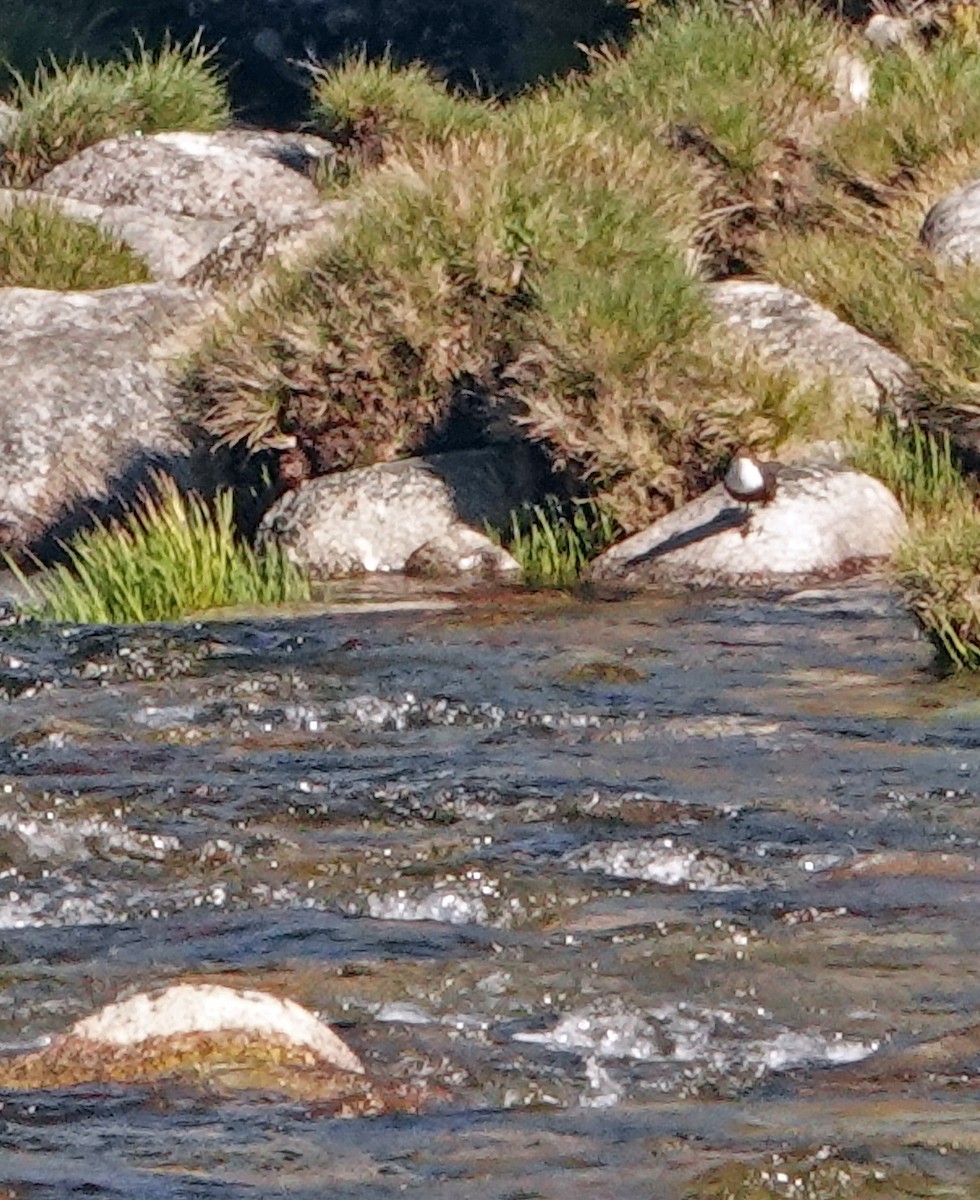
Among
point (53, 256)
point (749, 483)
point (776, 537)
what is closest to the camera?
point (749, 483)

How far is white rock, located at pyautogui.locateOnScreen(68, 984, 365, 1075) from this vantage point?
4320 mm

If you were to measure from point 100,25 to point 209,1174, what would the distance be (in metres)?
18.0

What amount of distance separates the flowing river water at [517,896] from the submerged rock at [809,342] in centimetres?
283

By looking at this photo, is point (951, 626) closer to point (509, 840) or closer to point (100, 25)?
point (509, 840)

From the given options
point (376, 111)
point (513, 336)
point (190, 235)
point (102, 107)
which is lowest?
point (513, 336)

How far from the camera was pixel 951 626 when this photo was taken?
27.3ft

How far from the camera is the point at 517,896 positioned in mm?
5582

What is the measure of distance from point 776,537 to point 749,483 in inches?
11.3

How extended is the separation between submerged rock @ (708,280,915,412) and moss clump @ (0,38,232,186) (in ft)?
19.0

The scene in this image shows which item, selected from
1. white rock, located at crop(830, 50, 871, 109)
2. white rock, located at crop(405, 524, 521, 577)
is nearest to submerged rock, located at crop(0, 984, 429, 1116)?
white rock, located at crop(405, 524, 521, 577)

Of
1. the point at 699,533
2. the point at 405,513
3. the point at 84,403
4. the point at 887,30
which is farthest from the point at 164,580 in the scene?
the point at 887,30

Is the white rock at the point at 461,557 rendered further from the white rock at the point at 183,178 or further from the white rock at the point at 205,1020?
the white rock at the point at 205,1020

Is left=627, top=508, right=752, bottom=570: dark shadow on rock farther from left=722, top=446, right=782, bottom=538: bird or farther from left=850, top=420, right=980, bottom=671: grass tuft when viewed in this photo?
left=850, top=420, right=980, bottom=671: grass tuft

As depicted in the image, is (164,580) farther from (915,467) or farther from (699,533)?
(915,467)
